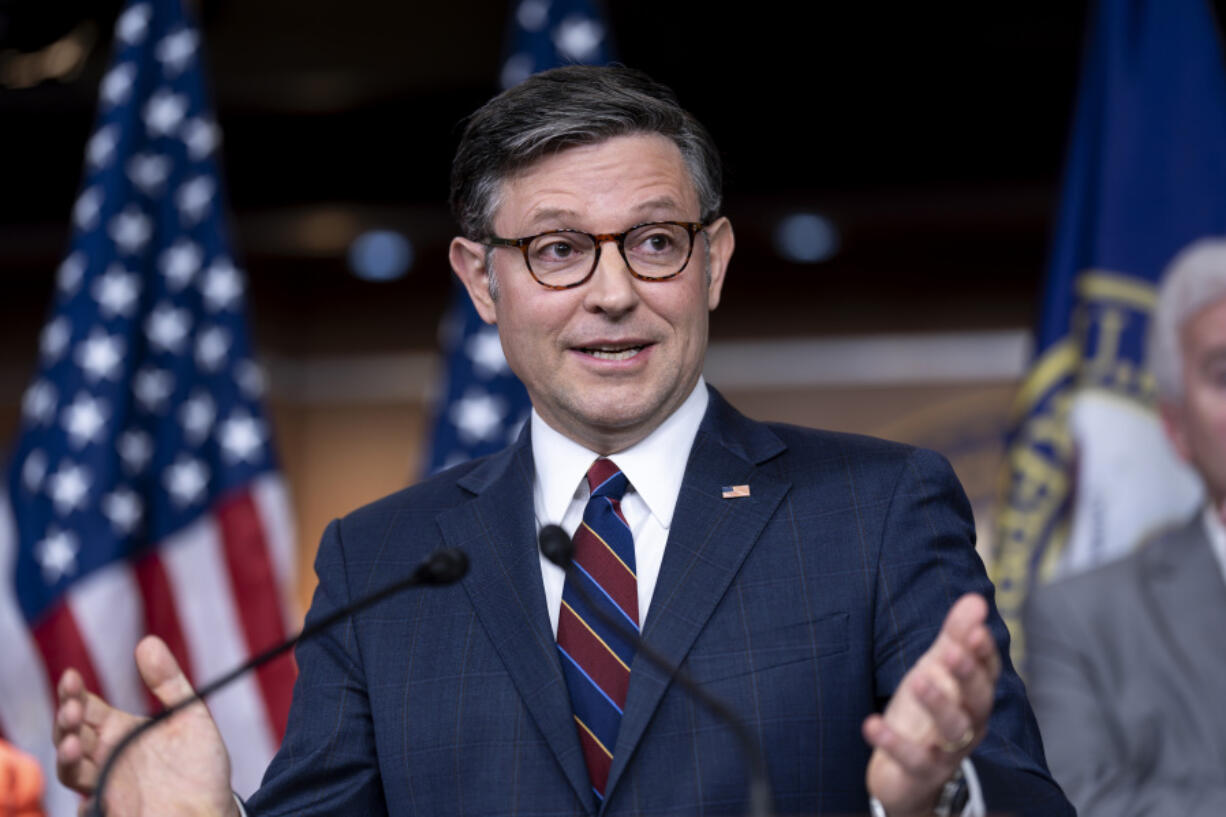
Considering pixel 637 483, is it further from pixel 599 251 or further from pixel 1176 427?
pixel 1176 427

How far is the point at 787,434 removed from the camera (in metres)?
1.69

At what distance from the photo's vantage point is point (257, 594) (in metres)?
3.40

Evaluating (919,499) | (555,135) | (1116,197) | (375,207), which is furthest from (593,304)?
(375,207)

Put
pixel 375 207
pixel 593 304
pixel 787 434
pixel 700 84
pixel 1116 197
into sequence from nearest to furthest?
pixel 593 304 < pixel 787 434 < pixel 1116 197 < pixel 700 84 < pixel 375 207

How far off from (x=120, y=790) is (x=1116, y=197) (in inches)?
103

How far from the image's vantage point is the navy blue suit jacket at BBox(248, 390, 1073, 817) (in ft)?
4.64

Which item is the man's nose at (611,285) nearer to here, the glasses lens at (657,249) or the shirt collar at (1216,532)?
the glasses lens at (657,249)

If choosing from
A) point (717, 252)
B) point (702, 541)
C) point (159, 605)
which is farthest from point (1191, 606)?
point (159, 605)

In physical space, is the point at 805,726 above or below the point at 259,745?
above

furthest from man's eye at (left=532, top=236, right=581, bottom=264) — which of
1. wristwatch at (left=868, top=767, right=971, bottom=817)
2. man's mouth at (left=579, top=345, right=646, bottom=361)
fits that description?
wristwatch at (left=868, top=767, right=971, bottom=817)

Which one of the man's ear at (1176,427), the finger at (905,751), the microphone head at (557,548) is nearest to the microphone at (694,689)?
the microphone head at (557,548)

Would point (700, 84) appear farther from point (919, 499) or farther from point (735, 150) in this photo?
point (919, 499)

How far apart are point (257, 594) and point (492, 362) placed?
0.83 metres

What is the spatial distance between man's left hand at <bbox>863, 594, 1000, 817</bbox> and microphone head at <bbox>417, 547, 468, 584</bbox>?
402 millimetres
